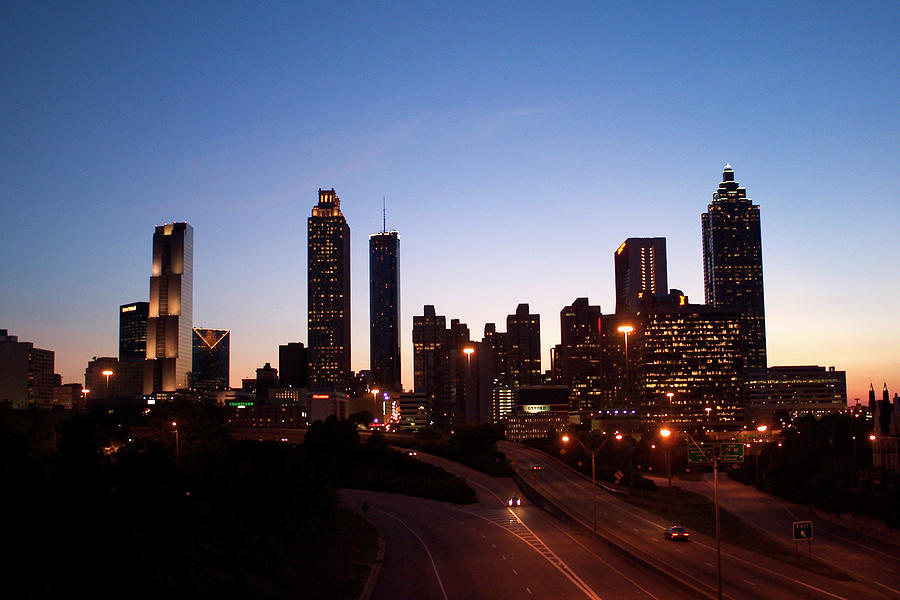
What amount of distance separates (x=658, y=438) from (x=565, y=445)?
45174 millimetres

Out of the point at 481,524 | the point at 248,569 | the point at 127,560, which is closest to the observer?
the point at 127,560

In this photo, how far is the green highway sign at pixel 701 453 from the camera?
129 ft

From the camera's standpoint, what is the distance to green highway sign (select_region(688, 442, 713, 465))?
39344mm

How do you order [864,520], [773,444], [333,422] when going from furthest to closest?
1. [773,444]
2. [333,422]
3. [864,520]

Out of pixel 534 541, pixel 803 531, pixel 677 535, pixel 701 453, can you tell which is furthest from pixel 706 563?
pixel 534 541

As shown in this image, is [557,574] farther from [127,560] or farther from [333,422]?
[333,422]

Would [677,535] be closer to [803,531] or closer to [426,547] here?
[803,531]

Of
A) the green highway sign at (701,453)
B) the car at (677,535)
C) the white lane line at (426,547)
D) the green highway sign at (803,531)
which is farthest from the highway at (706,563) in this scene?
the white lane line at (426,547)

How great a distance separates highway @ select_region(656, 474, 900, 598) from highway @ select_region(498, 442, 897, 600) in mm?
5180

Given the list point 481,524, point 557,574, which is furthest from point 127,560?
point 481,524

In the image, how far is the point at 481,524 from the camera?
231 ft

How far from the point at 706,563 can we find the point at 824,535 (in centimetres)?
3669

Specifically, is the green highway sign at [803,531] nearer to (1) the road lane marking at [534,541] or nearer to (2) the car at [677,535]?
(2) the car at [677,535]

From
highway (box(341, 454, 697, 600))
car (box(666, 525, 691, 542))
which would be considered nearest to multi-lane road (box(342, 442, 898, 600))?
highway (box(341, 454, 697, 600))
